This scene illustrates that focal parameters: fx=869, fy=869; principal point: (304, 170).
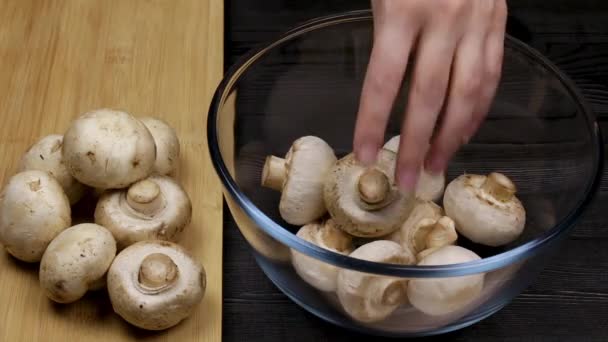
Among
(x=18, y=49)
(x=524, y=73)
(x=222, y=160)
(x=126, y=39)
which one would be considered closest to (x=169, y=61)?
(x=126, y=39)

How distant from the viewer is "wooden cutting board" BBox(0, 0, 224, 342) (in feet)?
2.80

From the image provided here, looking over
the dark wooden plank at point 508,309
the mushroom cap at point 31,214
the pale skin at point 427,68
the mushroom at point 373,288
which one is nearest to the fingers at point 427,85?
the pale skin at point 427,68

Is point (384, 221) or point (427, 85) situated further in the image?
point (384, 221)

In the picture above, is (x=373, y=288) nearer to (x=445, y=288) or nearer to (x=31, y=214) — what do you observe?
(x=445, y=288)

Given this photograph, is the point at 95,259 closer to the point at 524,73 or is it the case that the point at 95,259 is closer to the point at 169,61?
the point at 169,61

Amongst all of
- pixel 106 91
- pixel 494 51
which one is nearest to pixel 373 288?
pixel 494 51

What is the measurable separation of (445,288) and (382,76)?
0.19 meters

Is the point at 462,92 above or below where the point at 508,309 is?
above

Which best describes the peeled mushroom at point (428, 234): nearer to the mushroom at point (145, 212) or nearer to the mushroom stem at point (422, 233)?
the mushroom stem at point (422, 233)

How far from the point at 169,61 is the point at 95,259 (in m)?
0.35

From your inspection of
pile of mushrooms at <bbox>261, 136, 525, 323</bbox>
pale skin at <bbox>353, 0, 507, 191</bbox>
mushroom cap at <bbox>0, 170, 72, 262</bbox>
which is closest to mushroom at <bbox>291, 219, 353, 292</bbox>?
pile of mushrooms at <bbox>261, 136, 525, 323</bbox>

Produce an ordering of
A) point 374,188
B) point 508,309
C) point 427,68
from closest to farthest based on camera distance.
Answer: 1. point 427,68
2. point 374,188
3. point 508,309

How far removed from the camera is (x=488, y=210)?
0.85m

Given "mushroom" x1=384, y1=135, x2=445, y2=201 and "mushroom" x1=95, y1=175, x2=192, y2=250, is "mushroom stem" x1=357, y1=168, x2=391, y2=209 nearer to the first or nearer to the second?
"mushroom" x1=384, y1=135, x2=445, y2=201
